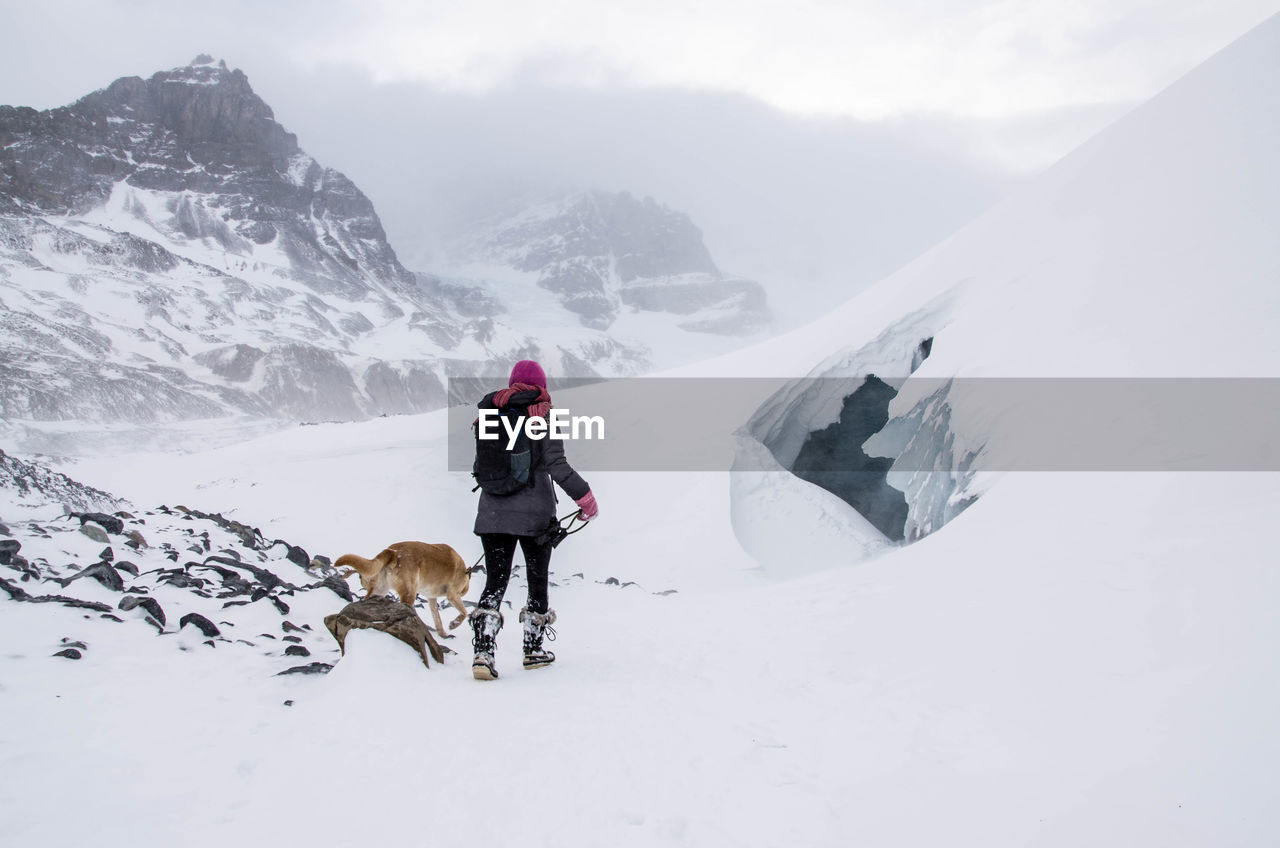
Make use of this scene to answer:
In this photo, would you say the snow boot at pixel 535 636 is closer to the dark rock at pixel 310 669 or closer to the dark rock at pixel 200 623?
the dark rock at pixel 310 669

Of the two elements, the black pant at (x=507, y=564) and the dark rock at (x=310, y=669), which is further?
the black pant at (x=507, y=564)

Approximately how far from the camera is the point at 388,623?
14.5ft

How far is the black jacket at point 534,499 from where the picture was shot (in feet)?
15.0

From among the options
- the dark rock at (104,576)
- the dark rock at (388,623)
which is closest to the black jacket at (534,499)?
the dark rock at (388,623)

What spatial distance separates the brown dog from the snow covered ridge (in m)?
0.57

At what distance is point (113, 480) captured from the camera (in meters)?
24.3

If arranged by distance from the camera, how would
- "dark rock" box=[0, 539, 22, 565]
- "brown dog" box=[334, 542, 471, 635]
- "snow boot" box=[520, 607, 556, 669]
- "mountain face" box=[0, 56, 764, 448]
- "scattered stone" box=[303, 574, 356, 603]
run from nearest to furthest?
"snow boot" box=[520, 607, 556, 669] < "dark rock" box=[0, 539, 22, 565] < "brown dog" box=[334, 542, 471, 635] < "scattered stone" box=[303, 574, 356, 603] < "mountain face" box=[0, 56, 764, 448]

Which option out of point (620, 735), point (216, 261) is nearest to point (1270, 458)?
point (620, 735)

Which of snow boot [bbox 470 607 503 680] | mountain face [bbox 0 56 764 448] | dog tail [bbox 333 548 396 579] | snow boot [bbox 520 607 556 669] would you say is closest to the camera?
snow boot [bbox 470 607 503 680]

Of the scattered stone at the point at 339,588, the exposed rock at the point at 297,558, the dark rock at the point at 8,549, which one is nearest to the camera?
the dark rock at the point at 8,549

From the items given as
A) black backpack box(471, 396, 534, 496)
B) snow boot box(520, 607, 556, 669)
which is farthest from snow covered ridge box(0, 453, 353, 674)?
black backpack box(471, 396, 534, 496)

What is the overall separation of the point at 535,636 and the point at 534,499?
1.03 m

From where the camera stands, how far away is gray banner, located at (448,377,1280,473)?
548 centimetres

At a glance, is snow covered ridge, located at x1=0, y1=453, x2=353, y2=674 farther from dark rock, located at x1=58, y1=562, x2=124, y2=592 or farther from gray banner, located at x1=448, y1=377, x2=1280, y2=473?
gray banner, located at x1=448, y1=377, x2=1280, y2=473
